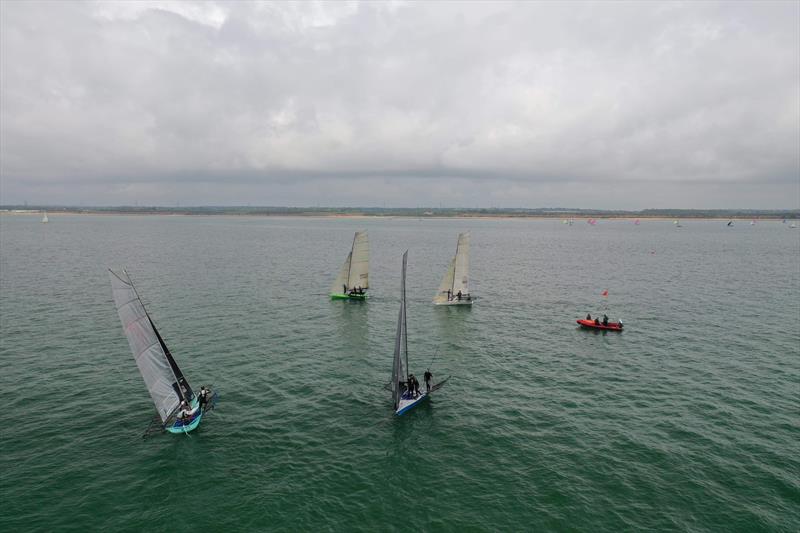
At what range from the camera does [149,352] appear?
108 feet

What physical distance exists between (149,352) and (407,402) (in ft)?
63.2

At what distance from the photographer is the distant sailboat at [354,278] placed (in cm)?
7738

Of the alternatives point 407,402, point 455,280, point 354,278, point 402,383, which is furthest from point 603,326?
point 354,278

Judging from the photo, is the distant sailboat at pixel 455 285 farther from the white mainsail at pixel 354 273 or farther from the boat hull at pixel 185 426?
the boat hull at pixel 185 426

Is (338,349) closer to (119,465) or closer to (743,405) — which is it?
(119,465)

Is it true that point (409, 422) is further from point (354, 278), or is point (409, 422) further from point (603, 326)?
point (354, 278)

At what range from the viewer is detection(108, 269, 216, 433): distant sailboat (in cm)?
3141

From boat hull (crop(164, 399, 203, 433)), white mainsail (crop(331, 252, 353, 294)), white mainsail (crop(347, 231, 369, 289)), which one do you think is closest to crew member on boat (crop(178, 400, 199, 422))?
boat hull (crop(164, 399, 203, 433))

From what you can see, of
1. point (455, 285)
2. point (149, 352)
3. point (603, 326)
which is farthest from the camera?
point (455, 285)

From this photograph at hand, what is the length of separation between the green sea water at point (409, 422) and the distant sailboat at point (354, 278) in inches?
114

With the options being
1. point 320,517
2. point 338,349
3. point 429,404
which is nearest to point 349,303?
point 338,349

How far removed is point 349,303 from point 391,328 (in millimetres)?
15513

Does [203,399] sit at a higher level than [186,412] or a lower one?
higher

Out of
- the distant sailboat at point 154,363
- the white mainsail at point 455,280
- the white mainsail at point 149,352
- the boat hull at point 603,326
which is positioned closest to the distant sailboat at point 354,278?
the white mainsail at point 455,280
